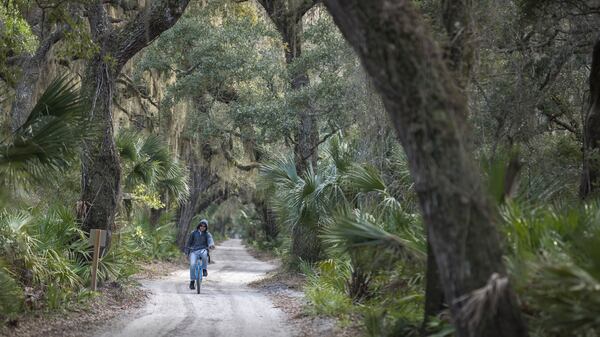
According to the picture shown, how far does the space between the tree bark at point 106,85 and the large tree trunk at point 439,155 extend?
301 inches

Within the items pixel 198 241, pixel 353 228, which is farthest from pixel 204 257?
pixel 353 228

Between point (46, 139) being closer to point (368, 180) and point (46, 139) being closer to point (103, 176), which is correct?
point (103, 176)

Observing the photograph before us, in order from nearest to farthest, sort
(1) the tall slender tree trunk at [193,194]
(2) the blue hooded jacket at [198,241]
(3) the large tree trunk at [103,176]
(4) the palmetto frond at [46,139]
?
(4) the palmetto frond at [46,139]
(3) the large tree trunk at [103,176]
(2) the blue hooded jacket at [198,241]
(1) the tall slender tree trunk at [193,194]

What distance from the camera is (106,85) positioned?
13102mm

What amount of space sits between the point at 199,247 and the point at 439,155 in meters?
11.0

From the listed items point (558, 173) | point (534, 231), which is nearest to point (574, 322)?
point (534, 231)

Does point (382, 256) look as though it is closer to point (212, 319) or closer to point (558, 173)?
point (212, 319)

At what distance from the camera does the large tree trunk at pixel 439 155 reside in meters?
5.63

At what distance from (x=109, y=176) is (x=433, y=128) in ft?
29.9

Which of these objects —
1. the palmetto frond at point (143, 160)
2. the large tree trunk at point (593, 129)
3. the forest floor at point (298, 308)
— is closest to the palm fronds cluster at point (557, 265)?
the forest floor at point (298, 308)

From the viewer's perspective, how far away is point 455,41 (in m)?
7.29

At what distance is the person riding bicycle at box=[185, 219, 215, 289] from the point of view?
15672 millimetres

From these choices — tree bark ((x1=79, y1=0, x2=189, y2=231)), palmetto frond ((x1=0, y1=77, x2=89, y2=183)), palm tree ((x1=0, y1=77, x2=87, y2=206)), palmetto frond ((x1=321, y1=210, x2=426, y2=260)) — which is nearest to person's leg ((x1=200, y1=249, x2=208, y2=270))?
tree bark ((x1=79, y1=0, x2=189, y2=231))

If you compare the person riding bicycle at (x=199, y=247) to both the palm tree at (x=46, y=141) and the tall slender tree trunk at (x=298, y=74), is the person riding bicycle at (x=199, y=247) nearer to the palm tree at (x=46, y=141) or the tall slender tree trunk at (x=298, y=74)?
the tall slender tree trunk at (x=298, y=74)
